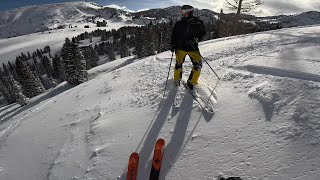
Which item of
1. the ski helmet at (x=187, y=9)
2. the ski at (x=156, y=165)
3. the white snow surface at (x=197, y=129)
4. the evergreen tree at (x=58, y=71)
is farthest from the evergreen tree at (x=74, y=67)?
the evergreen tree at (x=58, y=71)

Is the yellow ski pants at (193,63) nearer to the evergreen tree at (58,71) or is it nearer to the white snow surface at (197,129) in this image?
the white snow surface at (197,129)

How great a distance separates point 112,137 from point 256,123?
3.86 meters

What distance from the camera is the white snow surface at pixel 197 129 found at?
4.78 meters

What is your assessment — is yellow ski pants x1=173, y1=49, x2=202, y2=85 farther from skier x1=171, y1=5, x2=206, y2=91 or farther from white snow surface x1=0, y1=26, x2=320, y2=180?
white snow surface x1=0, y1=26, x2=320, y2=180

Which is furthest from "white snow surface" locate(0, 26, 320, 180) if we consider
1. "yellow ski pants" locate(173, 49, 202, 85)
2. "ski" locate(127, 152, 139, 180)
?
"yellow ski pants" locate(173, 49, 202, 85)

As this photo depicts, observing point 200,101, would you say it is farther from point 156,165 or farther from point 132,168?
point 132,168

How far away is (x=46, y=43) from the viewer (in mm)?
195625

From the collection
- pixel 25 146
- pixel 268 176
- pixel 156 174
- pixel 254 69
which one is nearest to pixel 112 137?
pixel 156 174

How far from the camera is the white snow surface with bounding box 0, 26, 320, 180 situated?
15.7 feet

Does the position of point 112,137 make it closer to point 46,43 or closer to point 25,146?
point 25,146

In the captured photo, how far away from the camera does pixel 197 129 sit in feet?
19.6

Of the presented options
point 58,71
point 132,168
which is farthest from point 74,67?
point 58,71

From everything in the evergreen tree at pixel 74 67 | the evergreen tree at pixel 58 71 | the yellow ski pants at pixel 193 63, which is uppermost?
the yellow ski pants at pixel 193 63

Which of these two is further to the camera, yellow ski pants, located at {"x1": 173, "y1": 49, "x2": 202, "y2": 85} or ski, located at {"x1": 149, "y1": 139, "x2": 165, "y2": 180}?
yellow ski pants, located at {"x1": 173, "y1": 49, "x2": 202, "y2": 85}
